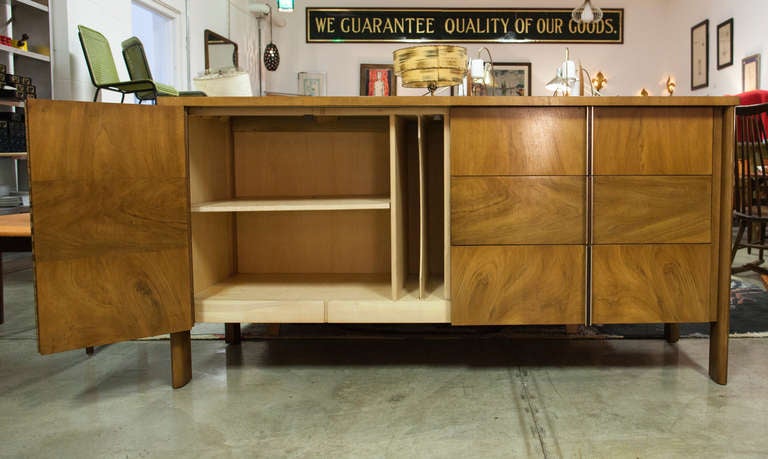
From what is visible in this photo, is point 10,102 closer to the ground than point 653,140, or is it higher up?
higher up

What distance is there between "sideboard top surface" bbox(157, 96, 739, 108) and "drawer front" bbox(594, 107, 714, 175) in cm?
3

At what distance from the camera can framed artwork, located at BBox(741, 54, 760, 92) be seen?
6.66m

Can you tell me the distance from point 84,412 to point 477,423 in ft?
3.36

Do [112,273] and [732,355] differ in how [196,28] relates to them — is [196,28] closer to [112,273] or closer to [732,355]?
[112,273]

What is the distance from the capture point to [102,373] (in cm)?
198

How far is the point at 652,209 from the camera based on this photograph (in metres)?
1.78

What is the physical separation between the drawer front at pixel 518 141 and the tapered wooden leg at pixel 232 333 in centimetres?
102

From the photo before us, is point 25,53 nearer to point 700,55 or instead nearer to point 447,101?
point 447,101

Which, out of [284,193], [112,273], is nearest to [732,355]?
[284,193]

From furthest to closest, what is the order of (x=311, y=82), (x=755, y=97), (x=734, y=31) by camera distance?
(x=311, y=82) < (x=734, y=31) < (x=755, y=97)

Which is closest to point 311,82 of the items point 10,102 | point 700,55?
point 10,102

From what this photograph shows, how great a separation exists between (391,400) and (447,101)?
832mm

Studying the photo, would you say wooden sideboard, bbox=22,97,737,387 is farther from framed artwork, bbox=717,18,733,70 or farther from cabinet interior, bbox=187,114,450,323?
framed artwork, bbox=717,18,733,70

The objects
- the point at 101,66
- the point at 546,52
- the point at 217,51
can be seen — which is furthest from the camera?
the point at 546,52
